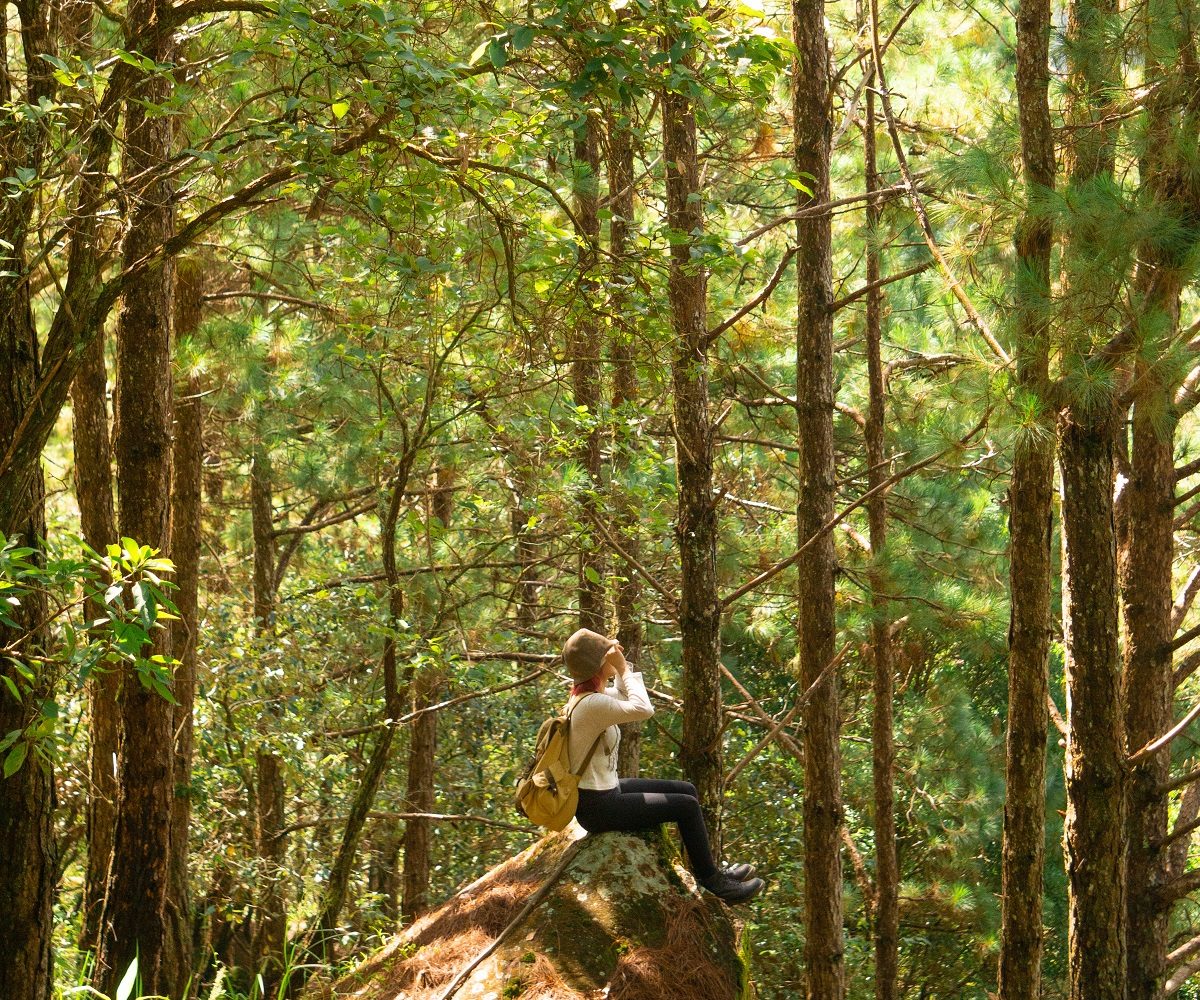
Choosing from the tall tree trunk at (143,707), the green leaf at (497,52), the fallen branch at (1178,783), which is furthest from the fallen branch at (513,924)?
the fallen branch at (1178,783)

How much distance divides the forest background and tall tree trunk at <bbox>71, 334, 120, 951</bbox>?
0.10 ft

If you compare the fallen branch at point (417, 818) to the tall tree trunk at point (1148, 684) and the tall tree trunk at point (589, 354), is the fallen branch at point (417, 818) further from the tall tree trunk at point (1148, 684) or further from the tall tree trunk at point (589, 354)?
the tall tree trunk at point (1148, 684)

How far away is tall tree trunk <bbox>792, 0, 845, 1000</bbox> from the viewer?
761 cm

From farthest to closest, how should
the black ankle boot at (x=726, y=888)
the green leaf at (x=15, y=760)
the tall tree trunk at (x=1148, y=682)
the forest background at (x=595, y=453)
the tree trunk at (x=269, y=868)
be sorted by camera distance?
the tree trunk at (x=269, y=868), the tall tree trunk at (x=1148, y=682), the black ankle boot at (x=726, y=888), the forest background at (x=595, y=453), the green leaf at (x=15, y=760)

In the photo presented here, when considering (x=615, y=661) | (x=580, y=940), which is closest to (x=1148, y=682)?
(x=615, y=661)

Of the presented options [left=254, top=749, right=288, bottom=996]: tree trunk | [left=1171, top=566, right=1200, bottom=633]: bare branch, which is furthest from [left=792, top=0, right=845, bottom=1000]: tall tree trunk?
[left=254, top=749, right=288, bottom=996]: tree trunk

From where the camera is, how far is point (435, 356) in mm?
6094

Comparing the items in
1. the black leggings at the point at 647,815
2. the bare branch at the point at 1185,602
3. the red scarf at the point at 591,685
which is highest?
the red scarf at the point at 591,685

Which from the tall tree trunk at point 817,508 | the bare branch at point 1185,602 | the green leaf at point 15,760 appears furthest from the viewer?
the bare branch at point 1185,602

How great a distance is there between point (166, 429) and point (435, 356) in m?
1.37

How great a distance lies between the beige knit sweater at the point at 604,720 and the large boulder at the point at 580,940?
335 millimetres

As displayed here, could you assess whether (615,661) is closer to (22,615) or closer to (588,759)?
(588,759)

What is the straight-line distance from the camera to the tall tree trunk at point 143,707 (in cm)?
541

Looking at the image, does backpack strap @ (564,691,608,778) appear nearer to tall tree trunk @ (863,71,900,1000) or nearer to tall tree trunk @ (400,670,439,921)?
tall tree trunk @ (400,670,439,921)
